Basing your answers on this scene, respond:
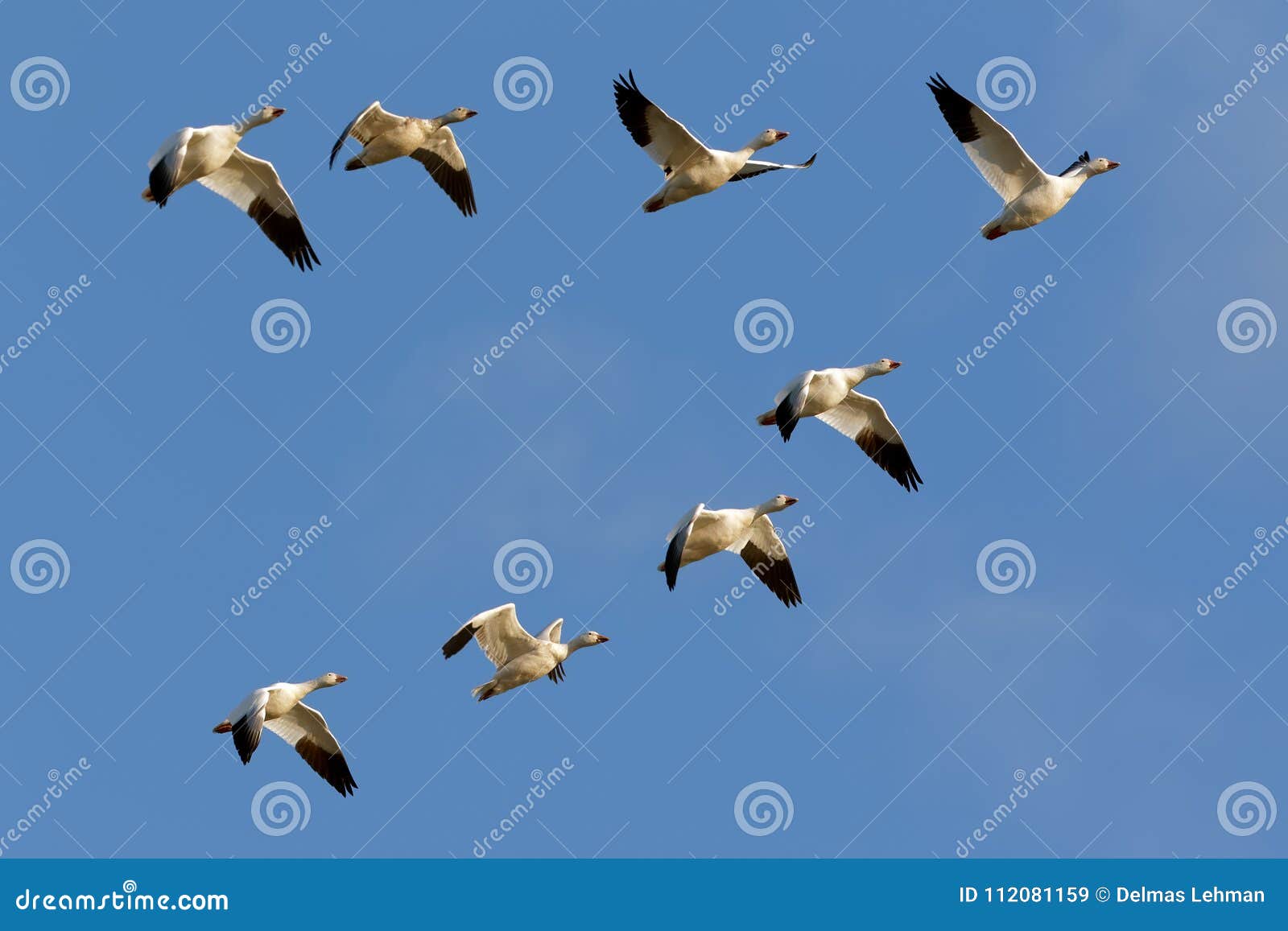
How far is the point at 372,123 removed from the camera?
2758 cm

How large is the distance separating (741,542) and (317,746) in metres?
6.77

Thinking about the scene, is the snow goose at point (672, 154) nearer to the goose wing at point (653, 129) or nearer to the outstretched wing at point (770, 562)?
the goose wing at point (653, 129)

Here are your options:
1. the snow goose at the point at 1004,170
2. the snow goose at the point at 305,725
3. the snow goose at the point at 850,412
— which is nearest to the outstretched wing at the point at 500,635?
the snow goose at the point at 305,725

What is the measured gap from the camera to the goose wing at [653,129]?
26.2m

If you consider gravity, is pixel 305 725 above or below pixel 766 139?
below

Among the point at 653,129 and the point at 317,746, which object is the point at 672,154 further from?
the point at 317,746

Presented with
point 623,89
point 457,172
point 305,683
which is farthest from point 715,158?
point 305,683

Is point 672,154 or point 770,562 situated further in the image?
point 770,562

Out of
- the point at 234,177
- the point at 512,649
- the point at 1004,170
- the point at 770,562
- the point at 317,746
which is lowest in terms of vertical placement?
the point at 317,746

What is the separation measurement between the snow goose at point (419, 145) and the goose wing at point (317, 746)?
7.92 meters

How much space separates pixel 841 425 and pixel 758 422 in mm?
2602

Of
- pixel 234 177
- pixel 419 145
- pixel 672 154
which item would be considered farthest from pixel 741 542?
pixel 234 177

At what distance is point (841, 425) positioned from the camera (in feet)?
94.3
